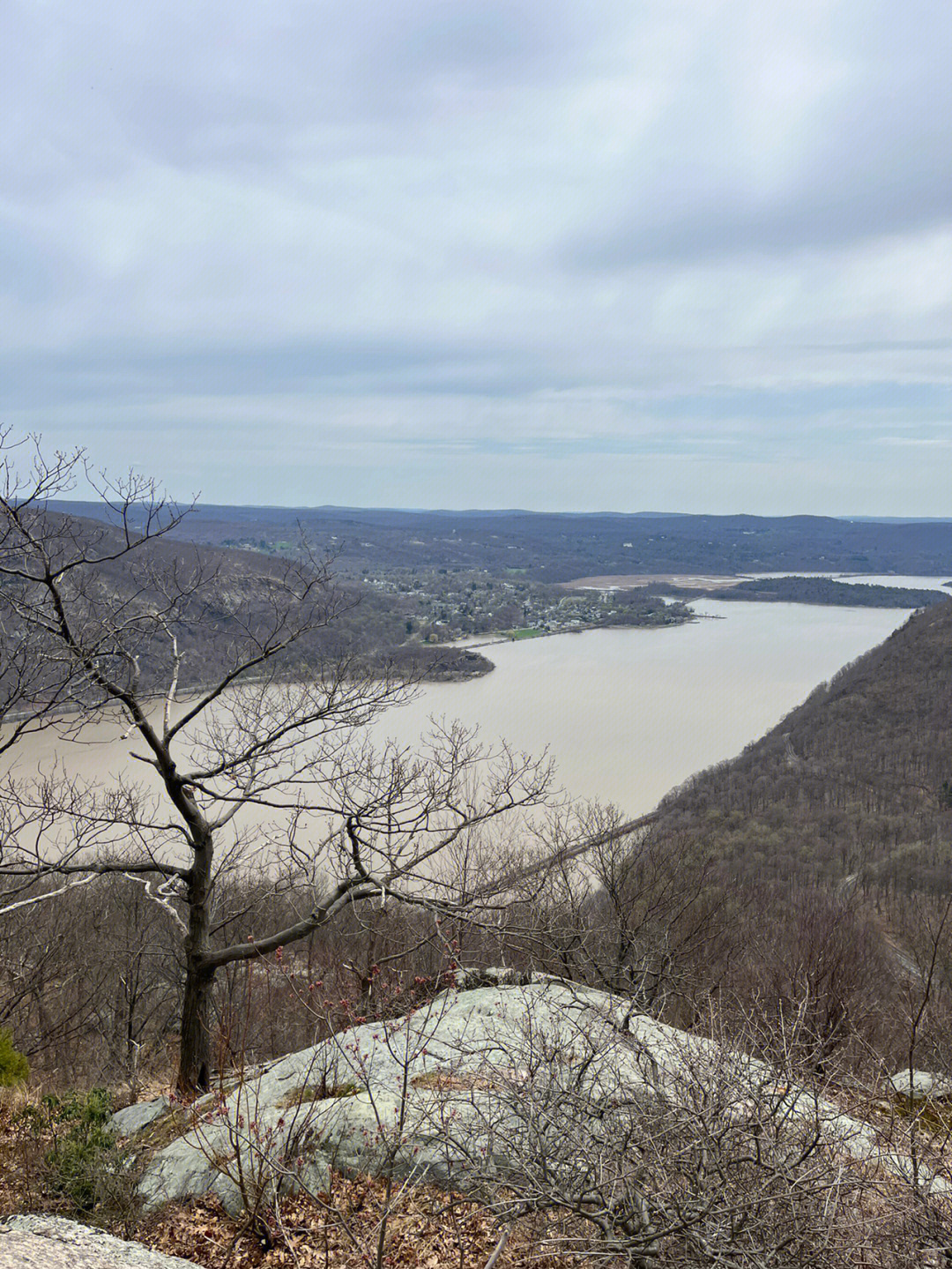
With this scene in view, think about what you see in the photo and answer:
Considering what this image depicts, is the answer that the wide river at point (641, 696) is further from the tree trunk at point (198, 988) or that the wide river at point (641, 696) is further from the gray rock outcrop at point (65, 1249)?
the gray rock outcrop at point (65, 1249)

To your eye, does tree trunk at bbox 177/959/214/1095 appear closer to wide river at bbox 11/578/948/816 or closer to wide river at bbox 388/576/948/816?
wide river at bbox 11/578/948/816

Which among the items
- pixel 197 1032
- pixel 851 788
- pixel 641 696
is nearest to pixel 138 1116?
pixel 197 1032

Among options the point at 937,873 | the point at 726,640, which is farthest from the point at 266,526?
the point at 937,873

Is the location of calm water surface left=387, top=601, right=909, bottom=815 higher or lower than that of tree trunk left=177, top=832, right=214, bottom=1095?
lower

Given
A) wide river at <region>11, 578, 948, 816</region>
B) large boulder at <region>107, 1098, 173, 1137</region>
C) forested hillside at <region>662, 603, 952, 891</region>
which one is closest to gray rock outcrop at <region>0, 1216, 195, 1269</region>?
large boulder at <region>107, 1098, 173, 1137</region>

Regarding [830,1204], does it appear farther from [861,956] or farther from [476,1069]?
[861,956]

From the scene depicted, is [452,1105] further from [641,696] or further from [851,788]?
[641,696]

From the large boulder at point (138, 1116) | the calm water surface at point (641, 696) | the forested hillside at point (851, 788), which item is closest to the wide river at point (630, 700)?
the calm water surface at point (641, 696)
